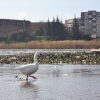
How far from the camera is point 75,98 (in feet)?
40.6

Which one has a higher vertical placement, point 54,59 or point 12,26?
point 12,26

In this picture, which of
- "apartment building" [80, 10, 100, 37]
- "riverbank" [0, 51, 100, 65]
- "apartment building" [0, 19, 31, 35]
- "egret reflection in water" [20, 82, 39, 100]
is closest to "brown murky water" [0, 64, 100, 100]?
"egret reflection in water" [20, 82, 39, 100]

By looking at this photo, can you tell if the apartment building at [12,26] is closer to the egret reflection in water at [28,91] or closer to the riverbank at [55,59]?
the riverbank at [55,59]

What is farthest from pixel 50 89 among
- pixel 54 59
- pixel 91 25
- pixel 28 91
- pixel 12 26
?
pixel 91 25

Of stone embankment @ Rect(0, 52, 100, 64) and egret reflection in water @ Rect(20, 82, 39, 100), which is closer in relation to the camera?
egret reflection in water @ Rect(20, 82, 39, 100)

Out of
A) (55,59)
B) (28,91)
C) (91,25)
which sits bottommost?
(28,91)

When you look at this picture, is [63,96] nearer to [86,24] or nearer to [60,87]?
[60,87]

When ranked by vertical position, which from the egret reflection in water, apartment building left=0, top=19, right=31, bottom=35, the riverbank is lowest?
the egret reflection in water

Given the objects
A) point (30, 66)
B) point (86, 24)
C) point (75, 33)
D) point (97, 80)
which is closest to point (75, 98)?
point (97, 80)

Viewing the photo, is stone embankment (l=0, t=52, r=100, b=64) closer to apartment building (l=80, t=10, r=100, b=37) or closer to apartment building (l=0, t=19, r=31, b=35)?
apartment building (l=0, t=19, r=31, b=35)

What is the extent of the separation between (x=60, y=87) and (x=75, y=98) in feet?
8.52

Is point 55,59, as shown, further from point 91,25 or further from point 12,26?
point 91,25

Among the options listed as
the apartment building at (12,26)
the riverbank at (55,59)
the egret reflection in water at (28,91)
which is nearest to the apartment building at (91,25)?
the apartment building at (12,26)

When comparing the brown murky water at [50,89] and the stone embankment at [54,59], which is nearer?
the brown murky water at [50,89]
